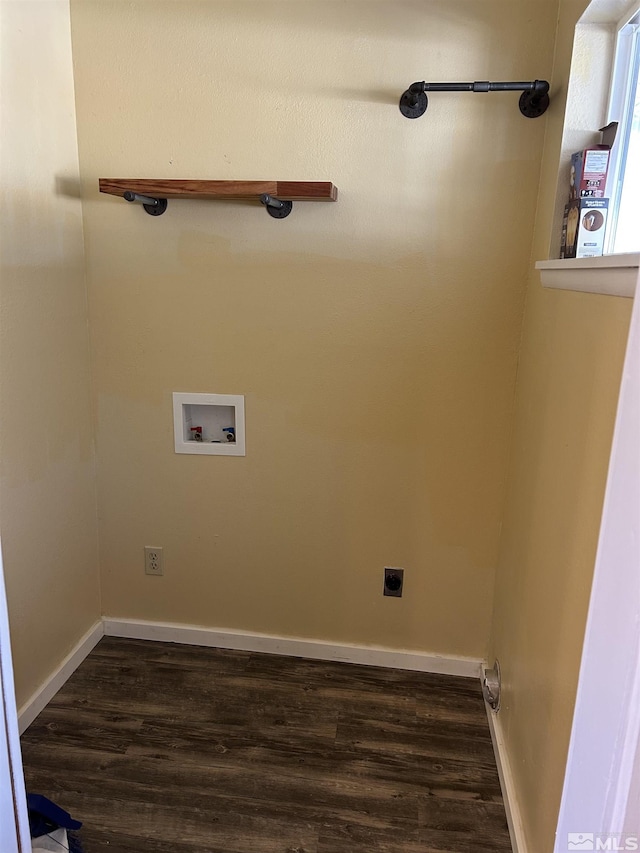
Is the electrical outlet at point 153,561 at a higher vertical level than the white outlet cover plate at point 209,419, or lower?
lower

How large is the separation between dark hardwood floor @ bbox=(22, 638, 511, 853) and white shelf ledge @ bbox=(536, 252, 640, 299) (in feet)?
4.35

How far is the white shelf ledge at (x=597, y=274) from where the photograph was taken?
92 centimetres

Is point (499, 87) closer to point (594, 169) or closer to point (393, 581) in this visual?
point (594, 169)

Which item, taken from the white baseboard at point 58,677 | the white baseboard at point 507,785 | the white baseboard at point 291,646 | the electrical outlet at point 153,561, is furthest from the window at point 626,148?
the white baseboard at point 58,677

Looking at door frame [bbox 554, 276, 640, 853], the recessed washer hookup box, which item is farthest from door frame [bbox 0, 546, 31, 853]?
the recessed washer hookup box

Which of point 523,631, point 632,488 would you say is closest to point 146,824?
point 523,631

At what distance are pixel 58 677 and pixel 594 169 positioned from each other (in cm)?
208

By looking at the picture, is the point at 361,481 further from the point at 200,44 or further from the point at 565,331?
the point at 200,44

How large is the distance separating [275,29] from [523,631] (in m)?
1.76

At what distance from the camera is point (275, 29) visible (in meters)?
1.77

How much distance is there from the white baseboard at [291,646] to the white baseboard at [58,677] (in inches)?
3.2

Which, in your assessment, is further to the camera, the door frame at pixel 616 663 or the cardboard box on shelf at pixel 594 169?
the cardboard box on shelf at pixel 594 169

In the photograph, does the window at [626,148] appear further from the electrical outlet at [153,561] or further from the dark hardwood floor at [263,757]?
the electrical outlet at [153,561]

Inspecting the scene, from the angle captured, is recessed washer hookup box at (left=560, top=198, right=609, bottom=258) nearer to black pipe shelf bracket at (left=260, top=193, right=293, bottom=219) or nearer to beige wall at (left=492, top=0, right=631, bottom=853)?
beige wall at (left=492, top=0, right=631, bottom=853)
